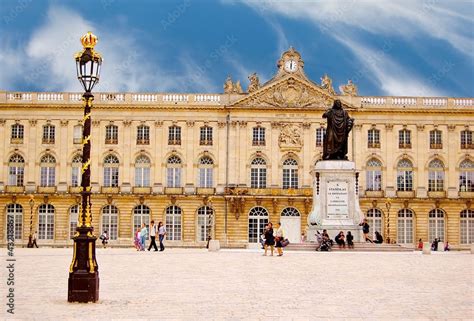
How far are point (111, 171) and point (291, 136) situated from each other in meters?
13.1

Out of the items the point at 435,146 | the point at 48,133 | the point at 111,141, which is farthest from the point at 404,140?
the point at 48,133

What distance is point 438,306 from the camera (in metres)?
12.4

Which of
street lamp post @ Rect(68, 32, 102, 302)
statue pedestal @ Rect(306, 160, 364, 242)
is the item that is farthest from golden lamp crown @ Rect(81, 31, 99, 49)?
statue pedestal @ Rect(306, 160, 364, 242)

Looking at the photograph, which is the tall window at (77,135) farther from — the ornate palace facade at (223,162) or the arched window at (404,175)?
the arched window at (404,175)

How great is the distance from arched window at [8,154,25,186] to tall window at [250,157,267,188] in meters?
16.3

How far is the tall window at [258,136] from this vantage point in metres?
56.1

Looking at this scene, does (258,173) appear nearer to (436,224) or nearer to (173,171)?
(173,171)

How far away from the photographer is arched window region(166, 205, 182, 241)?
2180 inches

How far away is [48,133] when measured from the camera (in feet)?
185

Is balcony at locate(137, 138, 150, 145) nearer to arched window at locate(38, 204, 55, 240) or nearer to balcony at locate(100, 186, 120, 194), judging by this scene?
balcony at locate(100, 186, 120, 194)

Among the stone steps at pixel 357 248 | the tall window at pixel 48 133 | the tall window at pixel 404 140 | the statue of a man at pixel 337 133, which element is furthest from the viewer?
the tall window at pixel 404 140

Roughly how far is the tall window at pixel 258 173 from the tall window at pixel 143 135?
7.67 metres

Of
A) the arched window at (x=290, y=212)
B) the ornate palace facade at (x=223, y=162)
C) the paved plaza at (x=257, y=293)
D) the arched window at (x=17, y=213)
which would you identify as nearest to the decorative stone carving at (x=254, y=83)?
the ornate palace facade at (x=223, y=162)

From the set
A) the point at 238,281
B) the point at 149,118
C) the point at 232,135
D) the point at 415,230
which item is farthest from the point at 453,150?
the point at 238,281
